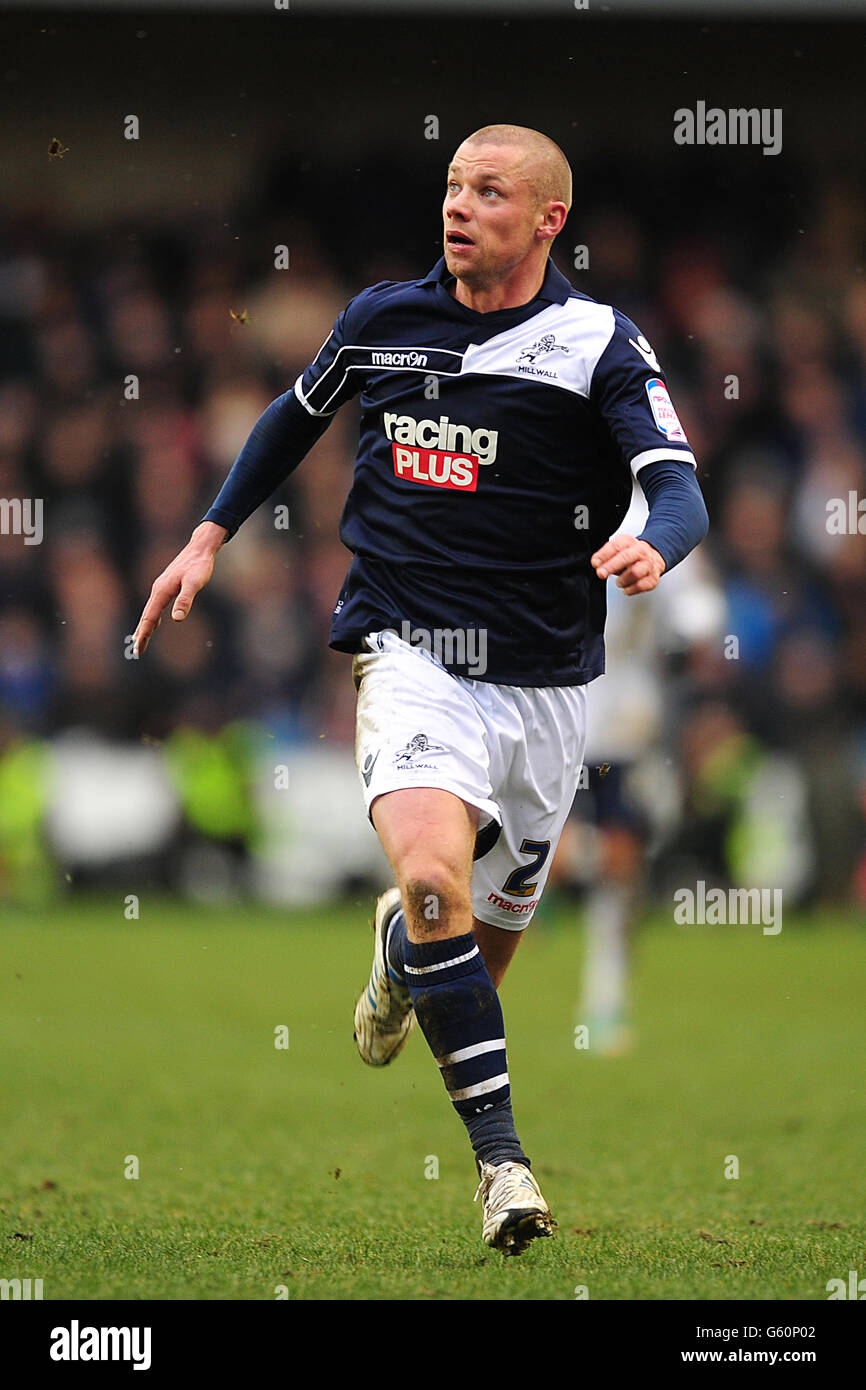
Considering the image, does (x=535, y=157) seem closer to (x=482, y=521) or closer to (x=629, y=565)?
(x=482, y=521)

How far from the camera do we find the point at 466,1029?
164 inches

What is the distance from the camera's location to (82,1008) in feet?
29.5

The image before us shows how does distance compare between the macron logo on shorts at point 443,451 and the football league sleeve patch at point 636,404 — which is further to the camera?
the macron logo on shorts at point 443,451

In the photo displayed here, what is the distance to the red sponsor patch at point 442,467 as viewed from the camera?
4516 mm

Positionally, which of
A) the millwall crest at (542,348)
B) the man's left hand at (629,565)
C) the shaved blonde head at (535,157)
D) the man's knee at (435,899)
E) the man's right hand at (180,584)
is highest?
the shaved blonde head at (535,157)

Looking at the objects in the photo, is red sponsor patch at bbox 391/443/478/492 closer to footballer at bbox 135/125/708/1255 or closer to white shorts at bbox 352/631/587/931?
footballer at bbox 135/125/708/1255

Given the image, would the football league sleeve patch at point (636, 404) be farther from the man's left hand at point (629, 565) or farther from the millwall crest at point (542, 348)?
the man's left hand at point (629, 565)

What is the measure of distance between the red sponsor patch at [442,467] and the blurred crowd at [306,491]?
8239mm

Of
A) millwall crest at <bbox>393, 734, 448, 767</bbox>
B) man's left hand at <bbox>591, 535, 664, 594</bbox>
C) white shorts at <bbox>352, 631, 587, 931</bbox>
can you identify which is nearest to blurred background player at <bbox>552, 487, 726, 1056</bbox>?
white shorts at <bbox>352, 631, 587, 931</bbox>

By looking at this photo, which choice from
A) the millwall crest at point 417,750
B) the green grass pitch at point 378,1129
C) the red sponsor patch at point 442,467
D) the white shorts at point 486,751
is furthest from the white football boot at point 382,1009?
the red sponsor patch at point 442,467

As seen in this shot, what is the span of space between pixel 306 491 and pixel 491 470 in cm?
923

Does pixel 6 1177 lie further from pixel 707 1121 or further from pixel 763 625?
pixel 763 625

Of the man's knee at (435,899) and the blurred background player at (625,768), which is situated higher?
the blurred background player at (625,768)

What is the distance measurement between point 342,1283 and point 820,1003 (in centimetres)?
603
